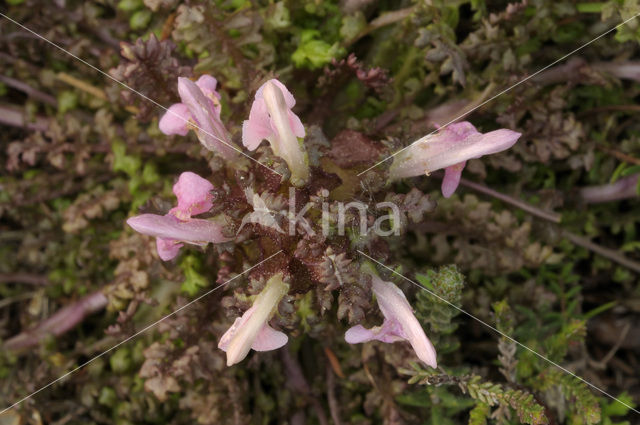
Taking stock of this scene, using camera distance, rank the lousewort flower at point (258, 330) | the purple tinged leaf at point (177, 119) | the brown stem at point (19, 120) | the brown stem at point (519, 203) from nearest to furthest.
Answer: the lousewort flower at point (258, 330)
the purple tinged leaf at point (177, 119)
the brown stem at point (519, 203)
the brown stem at point (19, 120)

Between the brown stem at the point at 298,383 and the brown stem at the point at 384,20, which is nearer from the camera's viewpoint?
the brown stem at the point at 384,20

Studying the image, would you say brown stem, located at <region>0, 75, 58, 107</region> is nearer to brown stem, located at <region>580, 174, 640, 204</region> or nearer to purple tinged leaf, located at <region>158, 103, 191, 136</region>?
purple tinged leaf, located at <region>158, 103, 191, 136</region>

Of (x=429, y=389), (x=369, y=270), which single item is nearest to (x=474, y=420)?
(x=429, y=389)

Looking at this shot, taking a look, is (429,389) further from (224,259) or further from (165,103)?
(165,103)

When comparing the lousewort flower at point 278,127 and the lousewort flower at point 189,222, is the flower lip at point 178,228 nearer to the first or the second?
the lousewort flower at point 189,222

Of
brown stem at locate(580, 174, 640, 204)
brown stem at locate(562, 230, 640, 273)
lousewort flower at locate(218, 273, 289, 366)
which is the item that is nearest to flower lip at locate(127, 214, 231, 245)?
lousewort flower at locate(218, 273, 289, 366)

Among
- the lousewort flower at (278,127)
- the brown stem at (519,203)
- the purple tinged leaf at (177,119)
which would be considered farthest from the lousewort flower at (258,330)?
the brown stem at (519,203)

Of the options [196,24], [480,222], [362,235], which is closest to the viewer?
[362,235]
